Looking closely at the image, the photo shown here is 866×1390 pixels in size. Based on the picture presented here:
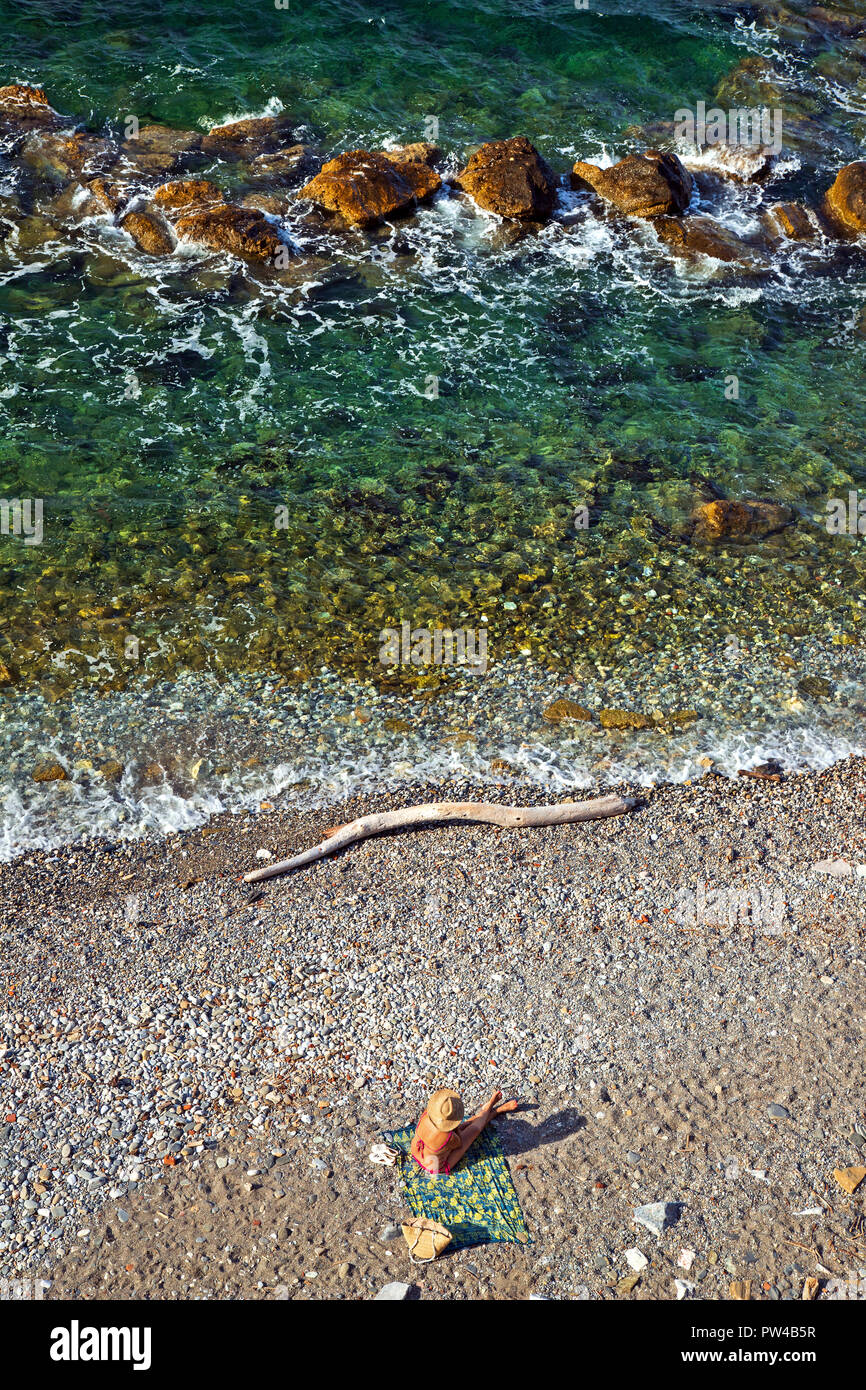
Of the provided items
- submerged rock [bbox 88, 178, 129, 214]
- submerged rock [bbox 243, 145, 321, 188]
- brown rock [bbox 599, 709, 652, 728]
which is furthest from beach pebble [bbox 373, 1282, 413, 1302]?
submerged rock [bbox 243, 145, 321, 188]

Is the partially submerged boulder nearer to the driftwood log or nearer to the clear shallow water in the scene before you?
the clear shallow water

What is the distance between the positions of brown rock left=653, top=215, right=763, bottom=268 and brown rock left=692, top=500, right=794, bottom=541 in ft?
31.5

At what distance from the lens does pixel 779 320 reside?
2236cm

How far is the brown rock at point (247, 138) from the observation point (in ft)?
83.7

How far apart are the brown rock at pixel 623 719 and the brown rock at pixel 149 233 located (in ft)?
51.8

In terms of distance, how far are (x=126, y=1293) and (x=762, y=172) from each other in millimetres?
28484

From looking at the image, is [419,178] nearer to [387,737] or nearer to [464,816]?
[387,737]

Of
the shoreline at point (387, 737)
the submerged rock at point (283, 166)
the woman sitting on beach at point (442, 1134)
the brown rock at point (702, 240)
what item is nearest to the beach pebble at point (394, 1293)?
the woman sitting on beach at point (442, 1134)

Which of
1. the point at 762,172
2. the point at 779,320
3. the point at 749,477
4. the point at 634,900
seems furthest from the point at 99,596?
the point at 762,172

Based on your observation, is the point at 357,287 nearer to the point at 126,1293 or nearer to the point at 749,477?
the point at 749,477

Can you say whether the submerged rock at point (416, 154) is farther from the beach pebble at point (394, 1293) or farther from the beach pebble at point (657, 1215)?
the beach pebble at point (394, 1293)

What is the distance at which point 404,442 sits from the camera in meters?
18.7
